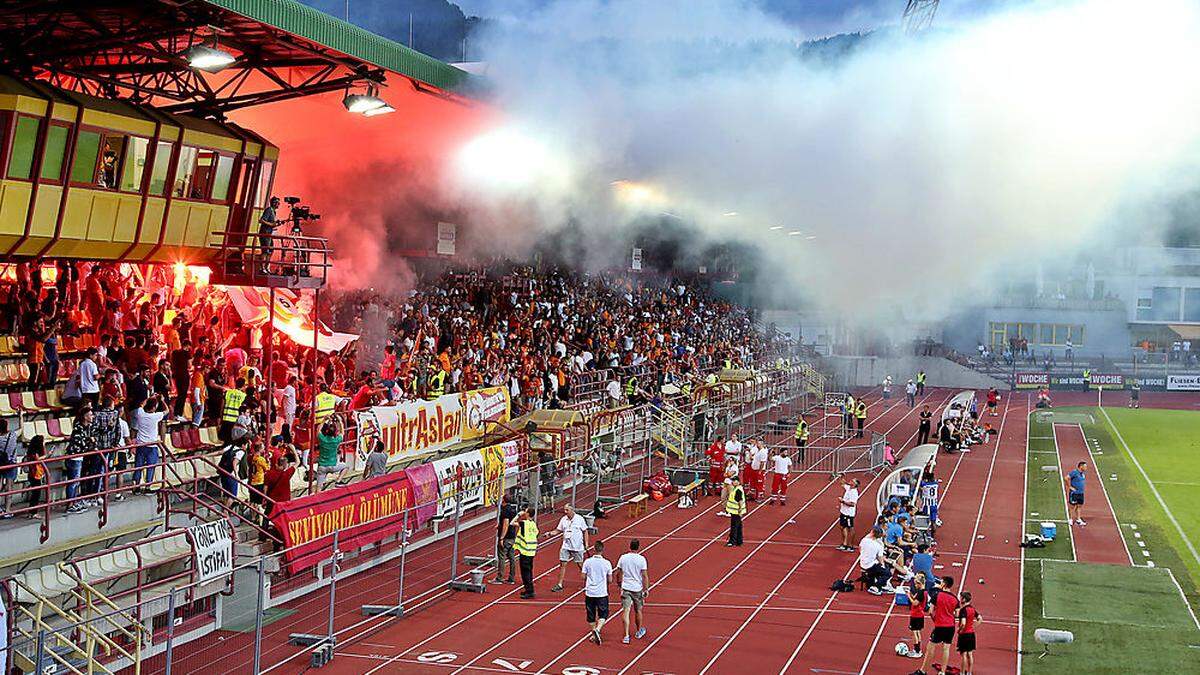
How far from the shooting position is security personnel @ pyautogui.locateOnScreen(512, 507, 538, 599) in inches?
715

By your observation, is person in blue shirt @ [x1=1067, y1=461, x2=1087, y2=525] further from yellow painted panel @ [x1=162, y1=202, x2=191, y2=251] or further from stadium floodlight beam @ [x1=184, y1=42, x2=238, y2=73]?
stadium floodlight beam @ [x1=184, y1=42, x2=238, y2=73]

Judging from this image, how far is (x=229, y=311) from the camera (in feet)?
79.8

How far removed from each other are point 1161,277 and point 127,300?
249 feet

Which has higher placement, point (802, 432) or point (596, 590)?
point (802, 432)

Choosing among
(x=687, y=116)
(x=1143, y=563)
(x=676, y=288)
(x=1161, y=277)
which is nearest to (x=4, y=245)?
(x=687, y=116)

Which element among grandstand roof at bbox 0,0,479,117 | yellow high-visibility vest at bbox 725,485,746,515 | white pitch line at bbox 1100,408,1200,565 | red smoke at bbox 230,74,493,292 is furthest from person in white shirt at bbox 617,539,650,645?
red smoke at bbox 230,74,493,292

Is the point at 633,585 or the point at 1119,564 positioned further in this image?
the point at 1119,564

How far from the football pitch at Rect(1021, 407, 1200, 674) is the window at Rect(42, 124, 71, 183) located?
14.9 metres

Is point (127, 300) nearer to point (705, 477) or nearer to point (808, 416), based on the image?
point (705, 477)

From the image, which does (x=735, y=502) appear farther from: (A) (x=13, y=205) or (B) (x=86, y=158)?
(A) (x=13, y=205)

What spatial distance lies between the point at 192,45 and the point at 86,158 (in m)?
2.35

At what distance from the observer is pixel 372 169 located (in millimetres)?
32344

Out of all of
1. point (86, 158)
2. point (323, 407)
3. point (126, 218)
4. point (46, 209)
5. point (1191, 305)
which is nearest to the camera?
point (46, 209)

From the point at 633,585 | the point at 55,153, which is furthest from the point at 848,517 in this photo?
the point at 55,153
